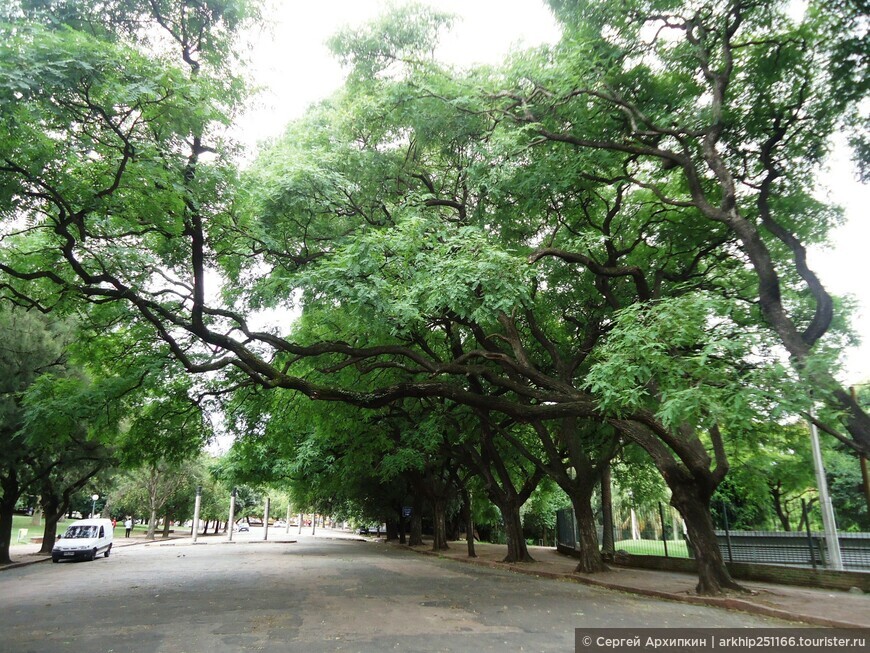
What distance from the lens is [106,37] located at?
29.4 feet

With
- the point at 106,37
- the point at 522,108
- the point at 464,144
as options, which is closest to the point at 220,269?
the point at 106,37

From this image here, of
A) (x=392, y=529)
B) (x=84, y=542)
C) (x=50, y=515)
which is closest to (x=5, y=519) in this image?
(x=84, y=542)

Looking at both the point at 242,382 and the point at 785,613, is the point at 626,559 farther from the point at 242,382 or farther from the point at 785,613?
the point at 242,382

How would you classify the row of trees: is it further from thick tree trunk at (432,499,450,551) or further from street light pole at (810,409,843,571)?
thick tree trunk at (432,499,450,551)

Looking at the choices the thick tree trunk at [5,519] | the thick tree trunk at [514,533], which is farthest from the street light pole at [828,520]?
the thick tree trunk at [5,519]

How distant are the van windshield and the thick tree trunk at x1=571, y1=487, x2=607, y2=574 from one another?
71.0 feet

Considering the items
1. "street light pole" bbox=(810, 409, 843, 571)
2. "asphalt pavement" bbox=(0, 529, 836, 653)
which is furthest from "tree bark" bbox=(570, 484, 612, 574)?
"street light pole" bbox=(810, 409, 843, 571)

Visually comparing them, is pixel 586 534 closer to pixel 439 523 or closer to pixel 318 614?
pixel 318 614

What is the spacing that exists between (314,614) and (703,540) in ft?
26.2

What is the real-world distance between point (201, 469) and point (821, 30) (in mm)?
49190

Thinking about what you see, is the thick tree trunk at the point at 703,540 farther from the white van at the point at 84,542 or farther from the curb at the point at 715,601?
the white van at the point at 84,542

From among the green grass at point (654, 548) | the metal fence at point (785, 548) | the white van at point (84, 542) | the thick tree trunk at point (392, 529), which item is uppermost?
the metal fence at point (785, 548)

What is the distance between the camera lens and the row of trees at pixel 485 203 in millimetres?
7988

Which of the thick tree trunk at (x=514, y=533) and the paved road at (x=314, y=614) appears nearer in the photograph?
the paved road at (x=314, y=614)
